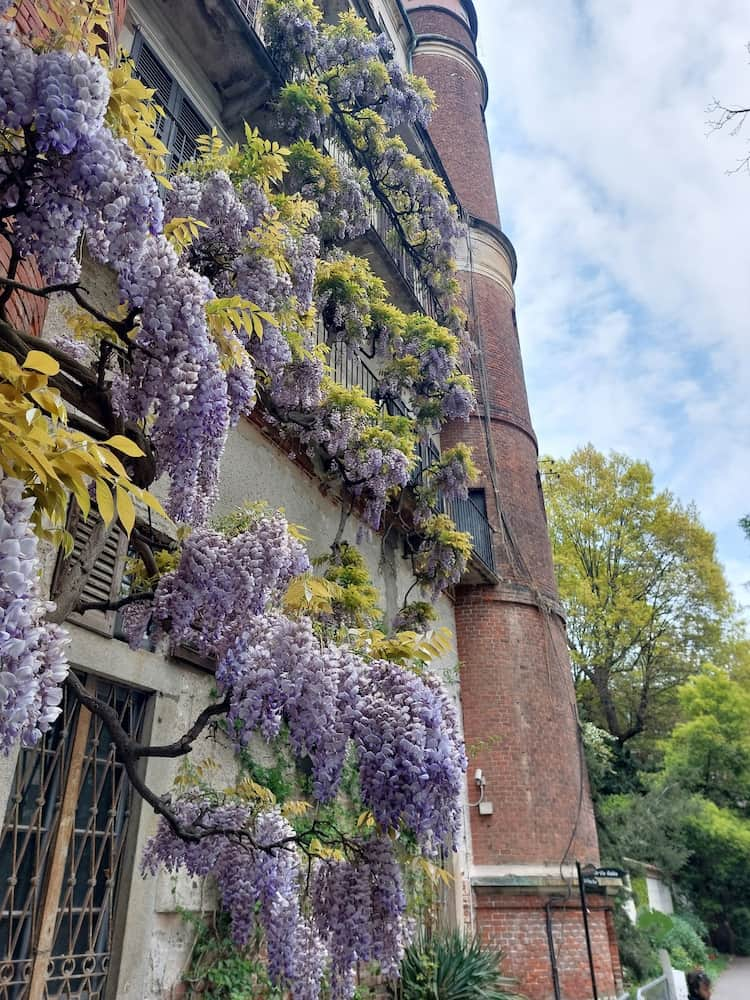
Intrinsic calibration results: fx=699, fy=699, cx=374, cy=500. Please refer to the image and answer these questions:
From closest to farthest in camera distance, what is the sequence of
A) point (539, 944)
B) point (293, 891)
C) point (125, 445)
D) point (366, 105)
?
1. point (125, 445)
2. point (293, 891)
3. point (539, 944)
4. point (366, 105)

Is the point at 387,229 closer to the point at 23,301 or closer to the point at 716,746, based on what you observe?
the point at 23,301

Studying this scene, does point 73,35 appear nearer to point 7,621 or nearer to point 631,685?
point 7,621

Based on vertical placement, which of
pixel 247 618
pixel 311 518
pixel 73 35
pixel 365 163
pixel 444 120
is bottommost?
pixel 247 618

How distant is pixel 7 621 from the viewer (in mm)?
1492

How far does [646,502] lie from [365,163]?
58.0 feet

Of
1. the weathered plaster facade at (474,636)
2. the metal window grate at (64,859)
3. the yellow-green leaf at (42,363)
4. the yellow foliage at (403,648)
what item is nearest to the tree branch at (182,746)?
the yellow foliage at (403,648)

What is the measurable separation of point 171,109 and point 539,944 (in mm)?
10161

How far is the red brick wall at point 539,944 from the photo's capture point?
861cm

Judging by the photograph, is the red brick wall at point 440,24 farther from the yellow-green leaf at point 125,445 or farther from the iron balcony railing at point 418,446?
the yellow-green leaf at point 125,445

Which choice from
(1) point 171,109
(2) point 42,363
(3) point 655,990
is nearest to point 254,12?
(1) point 171,109

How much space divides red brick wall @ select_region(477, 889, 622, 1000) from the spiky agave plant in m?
1.84

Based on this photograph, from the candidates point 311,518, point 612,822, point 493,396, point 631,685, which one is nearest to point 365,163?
point 493,396

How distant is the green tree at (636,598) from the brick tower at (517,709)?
11161 mm

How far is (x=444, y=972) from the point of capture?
6.62 metres
